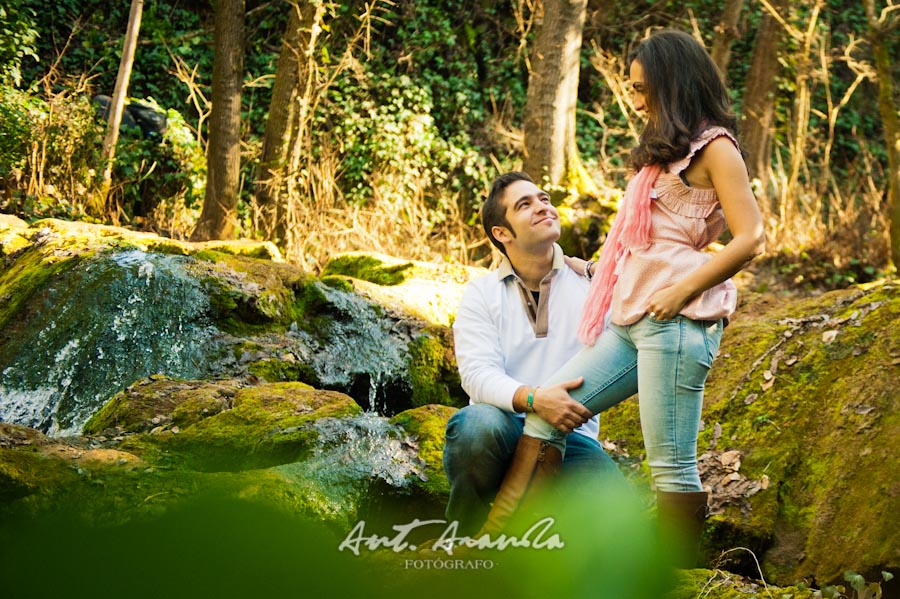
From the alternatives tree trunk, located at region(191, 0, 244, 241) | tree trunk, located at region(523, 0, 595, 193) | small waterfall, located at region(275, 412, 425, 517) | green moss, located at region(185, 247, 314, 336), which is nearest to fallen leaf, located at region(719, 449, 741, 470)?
small waterfall, located at region(275, 412, 425, 517)

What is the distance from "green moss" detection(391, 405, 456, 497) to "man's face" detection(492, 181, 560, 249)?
96 cm

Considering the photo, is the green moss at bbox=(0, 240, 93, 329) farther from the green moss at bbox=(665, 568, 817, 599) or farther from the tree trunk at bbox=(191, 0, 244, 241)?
the green moss at bbox=(665, 568, 817, 599)

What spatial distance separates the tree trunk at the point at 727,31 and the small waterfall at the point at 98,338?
7.53 m

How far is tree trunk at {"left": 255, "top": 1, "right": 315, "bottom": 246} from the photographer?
901 centimetres

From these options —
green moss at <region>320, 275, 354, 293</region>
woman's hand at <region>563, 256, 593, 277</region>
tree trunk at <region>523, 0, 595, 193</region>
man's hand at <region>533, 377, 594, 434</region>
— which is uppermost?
tree trunk at <region>523, 0, 595, 193</region>

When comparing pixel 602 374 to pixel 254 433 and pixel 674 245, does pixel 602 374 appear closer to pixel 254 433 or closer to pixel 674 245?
pixel 674 245

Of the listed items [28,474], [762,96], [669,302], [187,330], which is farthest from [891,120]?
[28,474]

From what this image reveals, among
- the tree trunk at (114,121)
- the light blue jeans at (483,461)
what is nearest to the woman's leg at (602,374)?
the light blue jeans at (483,461)

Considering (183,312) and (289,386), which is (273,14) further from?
(289,386)

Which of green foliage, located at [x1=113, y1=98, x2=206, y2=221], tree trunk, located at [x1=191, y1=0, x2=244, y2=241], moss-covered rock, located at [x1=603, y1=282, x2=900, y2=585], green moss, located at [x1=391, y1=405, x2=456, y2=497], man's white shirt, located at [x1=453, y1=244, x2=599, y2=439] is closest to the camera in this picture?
man's white shirt, located at [x1=453, y1=244, x2=599, y2=439]

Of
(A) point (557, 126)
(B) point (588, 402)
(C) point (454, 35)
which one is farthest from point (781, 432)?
(C) point (454, 35)

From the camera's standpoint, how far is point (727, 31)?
35.8ft

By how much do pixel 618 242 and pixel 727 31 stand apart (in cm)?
913

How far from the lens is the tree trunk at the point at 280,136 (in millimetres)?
9008
